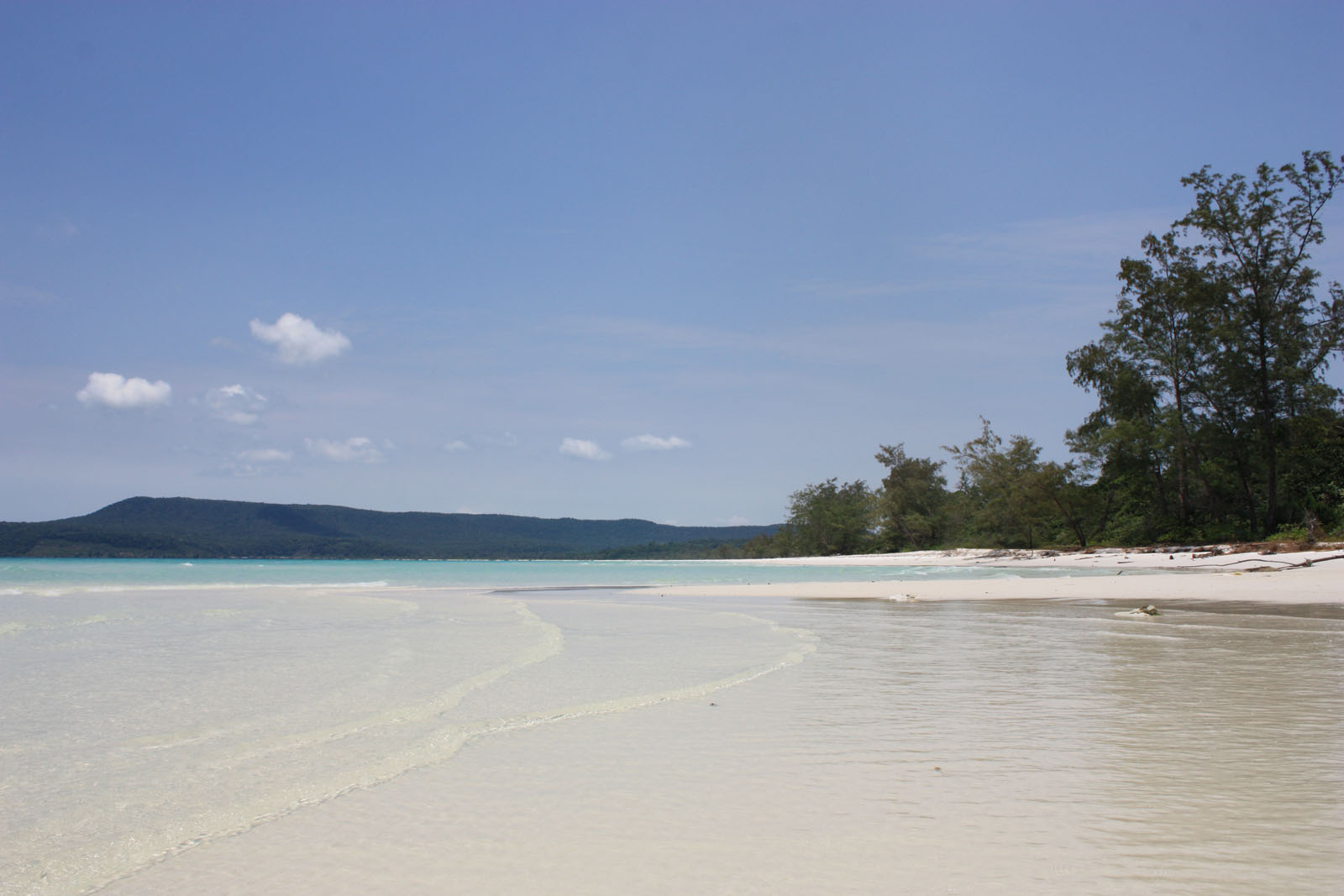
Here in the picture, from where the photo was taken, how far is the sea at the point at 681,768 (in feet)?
10.5

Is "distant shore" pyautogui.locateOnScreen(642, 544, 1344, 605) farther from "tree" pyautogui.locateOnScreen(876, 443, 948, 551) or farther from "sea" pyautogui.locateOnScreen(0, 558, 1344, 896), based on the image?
"tree" pyautogui.locateOnScreen(876, 443, 948, 551)

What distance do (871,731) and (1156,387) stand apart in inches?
2073

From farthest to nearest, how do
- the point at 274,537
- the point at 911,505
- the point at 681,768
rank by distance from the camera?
the point at 274,537 < the point at 911,505 < the point at 681,768

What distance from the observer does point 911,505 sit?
84938 millimetres

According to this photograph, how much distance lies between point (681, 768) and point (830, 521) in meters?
90.3

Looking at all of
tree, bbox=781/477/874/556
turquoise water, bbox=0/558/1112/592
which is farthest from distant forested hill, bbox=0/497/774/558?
turquoise water, bbox=0/558/1112/592

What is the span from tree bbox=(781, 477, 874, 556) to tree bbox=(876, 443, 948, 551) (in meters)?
3.39

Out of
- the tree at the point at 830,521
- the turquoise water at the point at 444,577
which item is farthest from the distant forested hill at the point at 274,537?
the turquoise water at the point at 444,577

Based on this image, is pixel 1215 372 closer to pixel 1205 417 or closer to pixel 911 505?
pixel 1205 417

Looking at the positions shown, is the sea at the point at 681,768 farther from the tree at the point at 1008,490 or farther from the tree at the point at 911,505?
the tree at the point at 911,505

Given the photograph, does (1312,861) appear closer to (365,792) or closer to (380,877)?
(380,877)

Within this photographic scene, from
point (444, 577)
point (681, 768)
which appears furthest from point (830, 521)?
point (681, 768)

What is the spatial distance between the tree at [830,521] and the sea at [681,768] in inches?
3204

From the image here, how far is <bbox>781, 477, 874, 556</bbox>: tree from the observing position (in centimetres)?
9181
